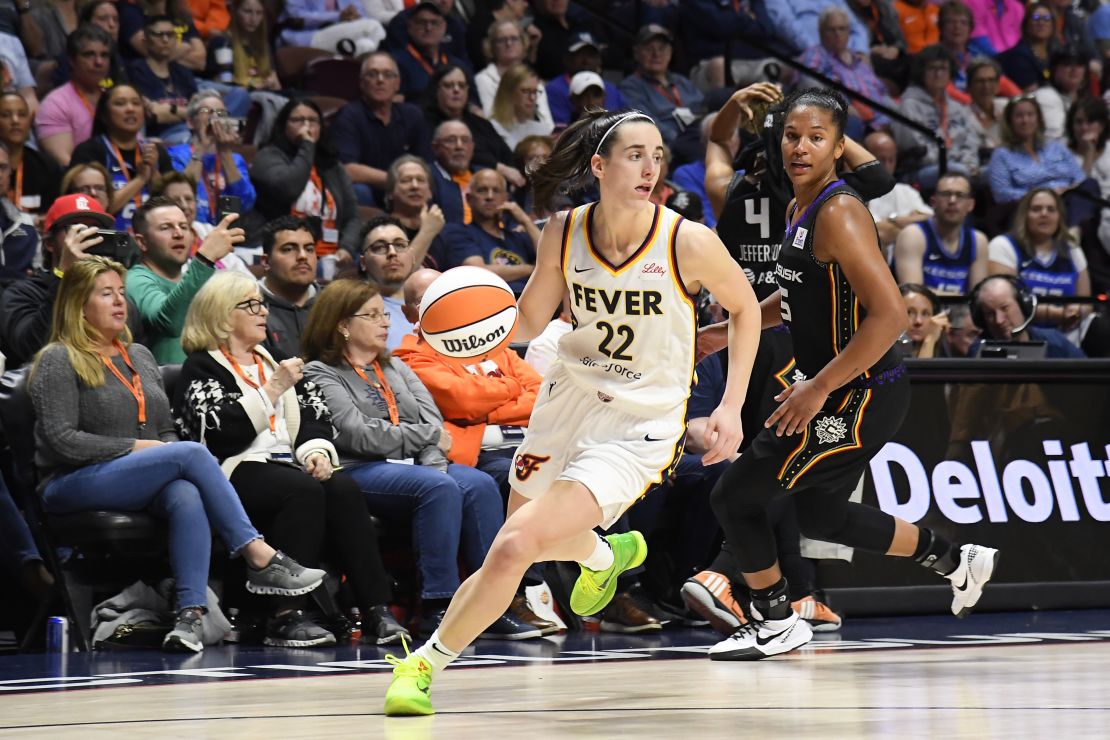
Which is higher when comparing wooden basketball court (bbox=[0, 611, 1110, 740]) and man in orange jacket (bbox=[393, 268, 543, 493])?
man in orange jacket (bbox=[393, 268, 543, 493])

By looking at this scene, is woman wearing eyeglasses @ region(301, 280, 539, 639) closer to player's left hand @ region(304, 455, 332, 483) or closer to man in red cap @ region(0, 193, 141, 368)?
player's left hand @ region(304, 455, 332, 483)

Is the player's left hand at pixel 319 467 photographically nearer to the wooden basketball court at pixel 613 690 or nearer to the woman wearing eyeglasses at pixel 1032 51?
the wooden basketball court at pixel 613 690

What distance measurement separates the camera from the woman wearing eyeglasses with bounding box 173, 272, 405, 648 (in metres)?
6.67

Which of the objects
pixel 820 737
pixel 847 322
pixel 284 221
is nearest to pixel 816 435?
pixel 847 322

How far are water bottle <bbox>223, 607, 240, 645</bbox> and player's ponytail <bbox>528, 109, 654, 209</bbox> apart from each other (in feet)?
9.30

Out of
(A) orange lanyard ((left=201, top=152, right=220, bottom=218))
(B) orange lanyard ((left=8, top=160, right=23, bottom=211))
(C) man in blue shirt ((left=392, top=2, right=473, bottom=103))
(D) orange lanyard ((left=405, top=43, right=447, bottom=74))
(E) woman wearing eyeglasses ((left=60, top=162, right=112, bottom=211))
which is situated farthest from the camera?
(D) orange lanyard ((left=405, top=43, right=447, bottom=74))

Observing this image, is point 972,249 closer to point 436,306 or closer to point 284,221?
point 284,221

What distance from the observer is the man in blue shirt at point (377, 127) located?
10.6m

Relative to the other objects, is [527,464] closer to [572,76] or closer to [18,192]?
[18,192]

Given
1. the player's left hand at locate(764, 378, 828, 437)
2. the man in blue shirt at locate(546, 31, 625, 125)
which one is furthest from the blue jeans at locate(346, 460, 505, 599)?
the man in blue shirt at locate(546, 31, 625, 125)

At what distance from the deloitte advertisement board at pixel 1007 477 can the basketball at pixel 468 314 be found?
10.7ft

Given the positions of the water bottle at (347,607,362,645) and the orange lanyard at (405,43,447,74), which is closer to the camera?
the water bottle at (347,607,362,645)

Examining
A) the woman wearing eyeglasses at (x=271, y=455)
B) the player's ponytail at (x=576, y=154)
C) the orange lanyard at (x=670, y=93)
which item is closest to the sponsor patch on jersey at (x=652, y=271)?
the player's ponytail at (x=576, y=154)

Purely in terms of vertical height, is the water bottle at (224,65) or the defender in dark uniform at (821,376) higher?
the water bottle at (224,65)
